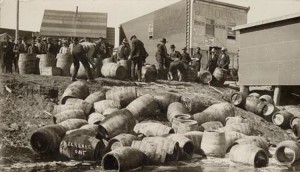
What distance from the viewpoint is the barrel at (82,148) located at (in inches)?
332

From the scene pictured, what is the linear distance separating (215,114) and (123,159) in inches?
213

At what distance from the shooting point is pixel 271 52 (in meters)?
15.7

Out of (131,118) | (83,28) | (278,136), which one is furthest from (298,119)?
(83,28)

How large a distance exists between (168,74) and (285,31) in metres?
5.98

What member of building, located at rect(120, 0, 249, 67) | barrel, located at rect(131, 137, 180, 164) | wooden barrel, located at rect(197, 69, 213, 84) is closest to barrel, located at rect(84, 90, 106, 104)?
barrel, located at rect(131, 137, 180, 164)

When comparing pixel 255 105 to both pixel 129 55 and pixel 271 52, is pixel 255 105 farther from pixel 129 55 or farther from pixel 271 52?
pixel 129 55

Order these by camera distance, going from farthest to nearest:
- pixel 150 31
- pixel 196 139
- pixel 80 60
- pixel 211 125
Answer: pixel 150 31 < pixel 80 60 < pixel 211 125 < pixel 196 139

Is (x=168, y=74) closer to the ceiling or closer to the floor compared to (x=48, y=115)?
closer to the ceiling

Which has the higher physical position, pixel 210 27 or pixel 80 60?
pixel 210 27

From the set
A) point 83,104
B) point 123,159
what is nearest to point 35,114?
point 83,104

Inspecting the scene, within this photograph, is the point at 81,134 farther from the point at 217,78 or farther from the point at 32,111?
the point at 217,78

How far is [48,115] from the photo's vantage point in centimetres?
1170

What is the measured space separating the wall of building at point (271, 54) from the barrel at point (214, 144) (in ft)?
22.0

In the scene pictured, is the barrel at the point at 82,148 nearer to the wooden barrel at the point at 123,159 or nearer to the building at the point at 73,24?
the wooden barrel at the point at 123,159
